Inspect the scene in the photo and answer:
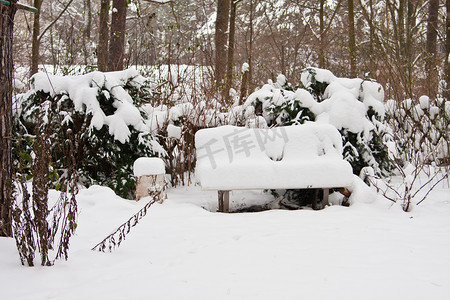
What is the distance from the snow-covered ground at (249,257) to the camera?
2090 mm

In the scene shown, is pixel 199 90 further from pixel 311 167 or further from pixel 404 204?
pixel 404 204

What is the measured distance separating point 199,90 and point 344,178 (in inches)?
125

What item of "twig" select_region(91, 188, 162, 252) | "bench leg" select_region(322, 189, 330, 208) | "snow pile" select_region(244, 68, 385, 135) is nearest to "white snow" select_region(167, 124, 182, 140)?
"snow pile" select_region(244, 68, 385, 135)

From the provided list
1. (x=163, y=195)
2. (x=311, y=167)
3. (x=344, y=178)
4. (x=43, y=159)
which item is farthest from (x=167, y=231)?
(x=344, y=178)

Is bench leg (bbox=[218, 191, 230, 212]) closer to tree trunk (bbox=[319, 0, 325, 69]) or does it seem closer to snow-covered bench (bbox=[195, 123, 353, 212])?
snow-covered bench (bbox=[195, 123, 353, 212])

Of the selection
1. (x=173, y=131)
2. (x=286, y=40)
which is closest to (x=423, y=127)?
(x=173, y=131)

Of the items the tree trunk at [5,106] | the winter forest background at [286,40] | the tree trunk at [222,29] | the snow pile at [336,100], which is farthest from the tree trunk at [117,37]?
the tree trunk at [5,106]

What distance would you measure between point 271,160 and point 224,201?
0.70m

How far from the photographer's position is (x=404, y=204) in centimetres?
397

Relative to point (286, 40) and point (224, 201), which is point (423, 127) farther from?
point (286, 40)

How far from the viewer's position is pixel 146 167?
426 cm

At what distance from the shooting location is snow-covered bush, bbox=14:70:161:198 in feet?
14.9

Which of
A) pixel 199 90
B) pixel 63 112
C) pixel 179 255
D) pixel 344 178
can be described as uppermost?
pixel 199 90

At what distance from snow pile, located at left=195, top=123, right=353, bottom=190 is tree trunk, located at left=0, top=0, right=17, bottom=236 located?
1864 millimetres
